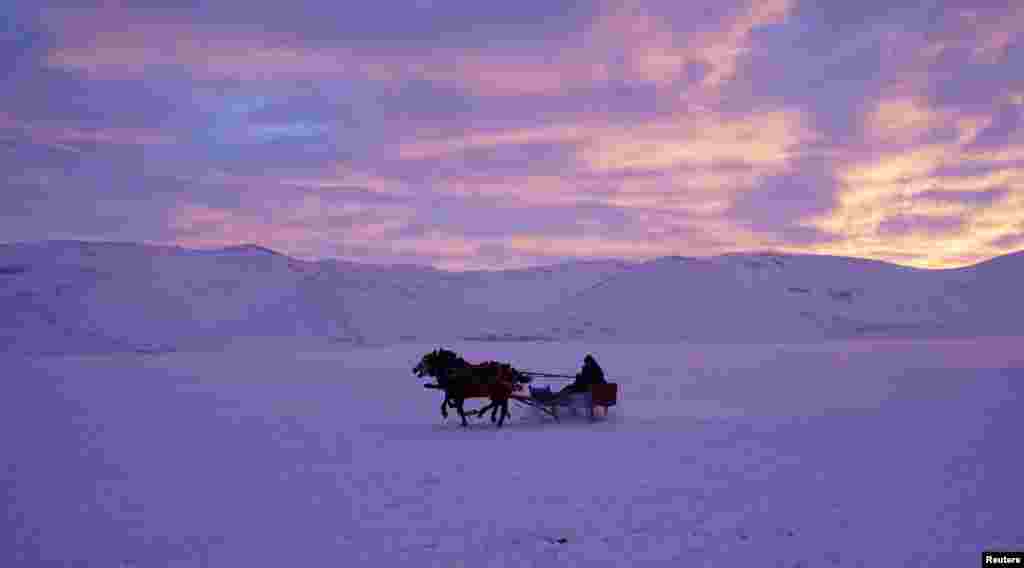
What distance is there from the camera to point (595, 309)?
71375 millimetres

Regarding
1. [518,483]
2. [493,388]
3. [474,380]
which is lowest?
[518,483]

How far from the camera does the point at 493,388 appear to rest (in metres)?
14.9

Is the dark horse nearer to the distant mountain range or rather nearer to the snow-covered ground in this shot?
the snow-covered ground

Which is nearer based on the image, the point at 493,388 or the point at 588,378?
the point at 493,388

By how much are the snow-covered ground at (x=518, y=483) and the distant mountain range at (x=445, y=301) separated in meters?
37.4

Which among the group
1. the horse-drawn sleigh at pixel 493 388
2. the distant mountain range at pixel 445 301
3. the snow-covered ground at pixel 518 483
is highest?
the distant mountain range at pixel 445 301

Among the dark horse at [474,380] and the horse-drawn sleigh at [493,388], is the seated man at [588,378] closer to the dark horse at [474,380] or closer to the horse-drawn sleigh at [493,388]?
the horse-drawn sleigh at [493,388]

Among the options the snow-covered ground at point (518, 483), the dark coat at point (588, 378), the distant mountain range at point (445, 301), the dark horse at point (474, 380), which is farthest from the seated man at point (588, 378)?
the distant mountain range at point (445, 301)

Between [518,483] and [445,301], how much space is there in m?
71.1

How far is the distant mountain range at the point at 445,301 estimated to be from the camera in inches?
2128

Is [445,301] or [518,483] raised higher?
[445,301]

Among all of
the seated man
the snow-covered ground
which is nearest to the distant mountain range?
the snow-covered ground

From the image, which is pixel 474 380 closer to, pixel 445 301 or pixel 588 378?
pixel 588 378

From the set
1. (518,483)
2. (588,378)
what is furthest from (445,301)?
(518,483)
